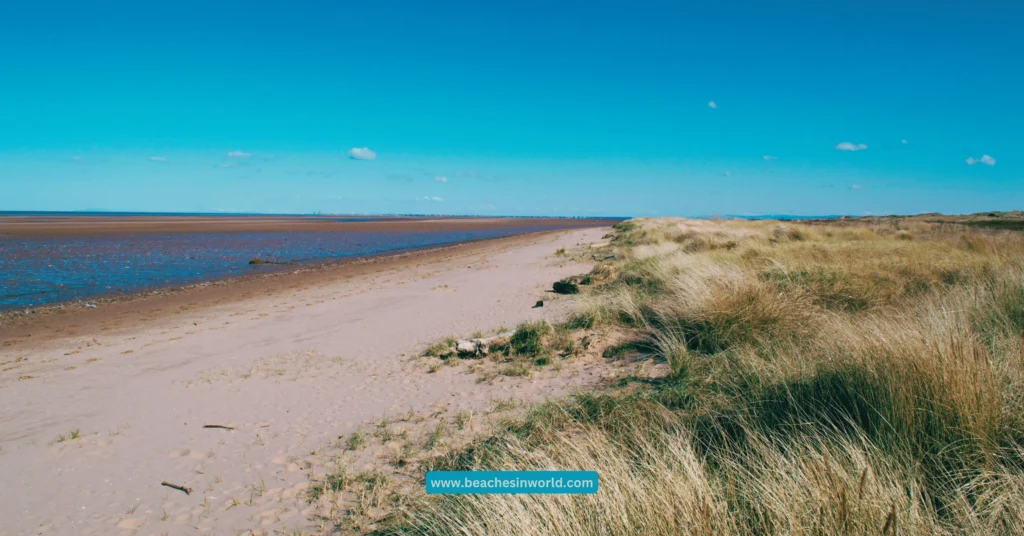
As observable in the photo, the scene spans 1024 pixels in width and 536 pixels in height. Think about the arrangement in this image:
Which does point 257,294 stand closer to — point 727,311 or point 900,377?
point 727,311

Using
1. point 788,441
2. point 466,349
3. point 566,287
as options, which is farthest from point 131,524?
point 566,287

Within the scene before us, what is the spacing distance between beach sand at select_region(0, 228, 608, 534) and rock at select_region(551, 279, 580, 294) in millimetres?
672

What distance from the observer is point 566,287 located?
12297 mm

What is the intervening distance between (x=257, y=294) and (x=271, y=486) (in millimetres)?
12375

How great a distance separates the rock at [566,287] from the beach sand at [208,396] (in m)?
0.67

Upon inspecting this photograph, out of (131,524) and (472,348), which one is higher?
(472,348)

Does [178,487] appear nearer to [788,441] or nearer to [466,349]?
[466,349]

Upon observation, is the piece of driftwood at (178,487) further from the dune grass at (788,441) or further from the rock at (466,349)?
the rock at (466,349)

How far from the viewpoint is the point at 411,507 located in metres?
3.43

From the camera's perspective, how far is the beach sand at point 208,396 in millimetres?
3914

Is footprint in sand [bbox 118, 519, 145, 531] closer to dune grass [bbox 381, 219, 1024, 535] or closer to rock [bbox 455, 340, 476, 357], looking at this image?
dune grass [bbox 381, 219, 1024, 535]

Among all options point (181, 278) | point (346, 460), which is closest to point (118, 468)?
point (346, 460)

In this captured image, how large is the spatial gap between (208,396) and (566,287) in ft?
26.5

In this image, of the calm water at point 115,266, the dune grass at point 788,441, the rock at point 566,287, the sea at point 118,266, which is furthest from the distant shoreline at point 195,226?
the dune grass at point 788,441
